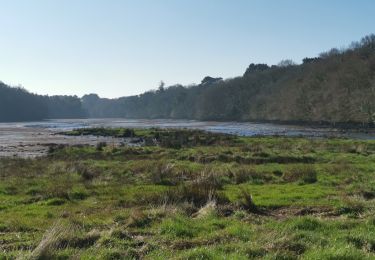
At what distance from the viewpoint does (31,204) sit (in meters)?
17.9

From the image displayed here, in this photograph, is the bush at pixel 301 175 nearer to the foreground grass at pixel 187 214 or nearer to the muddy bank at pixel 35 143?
the foreground grass at pixel 187 214

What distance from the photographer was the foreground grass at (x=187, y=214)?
918 cm

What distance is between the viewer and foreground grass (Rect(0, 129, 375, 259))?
30.1ft

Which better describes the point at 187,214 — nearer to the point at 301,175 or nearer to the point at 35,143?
the point at 301,175

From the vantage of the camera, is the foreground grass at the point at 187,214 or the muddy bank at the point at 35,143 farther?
the muddy bank at the point at 35,143

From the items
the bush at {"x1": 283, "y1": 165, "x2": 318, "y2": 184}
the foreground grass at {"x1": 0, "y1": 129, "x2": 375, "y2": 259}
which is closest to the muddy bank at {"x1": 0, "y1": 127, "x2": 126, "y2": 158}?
the foreground grass at {"x1": 0, "y1": 129, "x2": 375, "y2": 259}

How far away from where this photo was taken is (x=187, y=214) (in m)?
13.7

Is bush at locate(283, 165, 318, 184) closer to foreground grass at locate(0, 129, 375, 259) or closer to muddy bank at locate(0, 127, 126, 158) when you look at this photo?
foreground grass at locate(0, 129, 375, 259)

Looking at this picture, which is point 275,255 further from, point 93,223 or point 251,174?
point 251,174

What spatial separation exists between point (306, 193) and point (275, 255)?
10502 millimetres

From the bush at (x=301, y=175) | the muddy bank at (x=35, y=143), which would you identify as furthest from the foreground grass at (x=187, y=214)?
the muddy bank at (x=35, y=143)

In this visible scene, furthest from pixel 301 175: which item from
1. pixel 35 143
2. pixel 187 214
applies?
pixel 35 143

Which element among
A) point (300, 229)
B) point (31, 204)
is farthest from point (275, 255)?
point (31, 204)

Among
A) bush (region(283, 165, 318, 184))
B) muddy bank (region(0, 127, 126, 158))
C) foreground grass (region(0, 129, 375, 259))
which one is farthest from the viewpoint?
muddy bank (region(0, 127, 126, 158))
